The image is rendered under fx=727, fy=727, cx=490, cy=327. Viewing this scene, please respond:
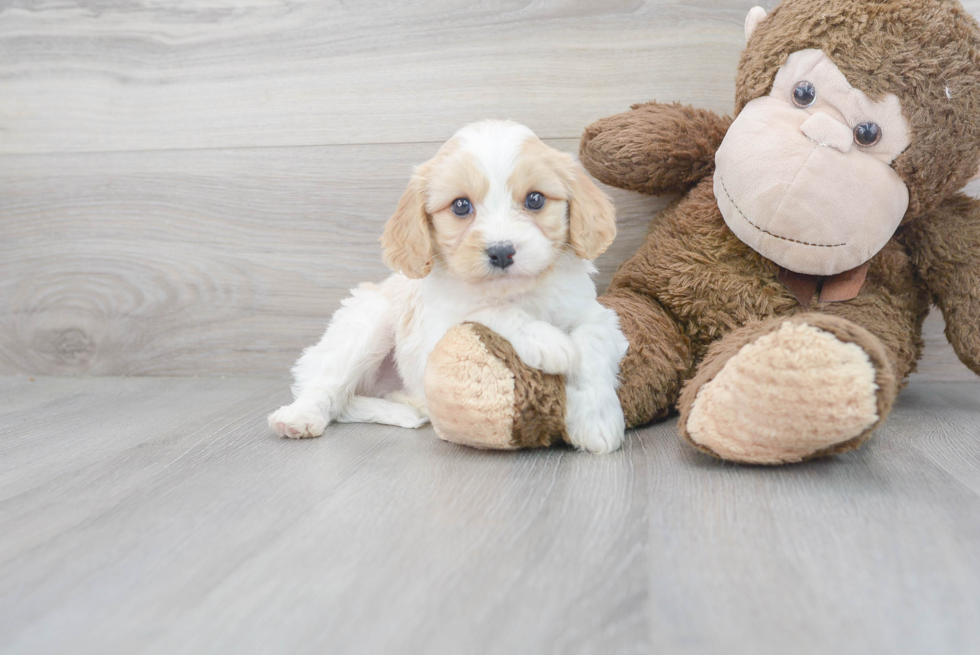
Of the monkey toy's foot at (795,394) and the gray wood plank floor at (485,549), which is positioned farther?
the monkey toy's foot at (795,394)

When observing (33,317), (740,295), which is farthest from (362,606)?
(33,317)

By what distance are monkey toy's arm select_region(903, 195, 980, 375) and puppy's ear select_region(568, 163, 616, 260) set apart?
0.66m

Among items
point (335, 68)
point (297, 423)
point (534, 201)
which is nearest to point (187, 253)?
point (335, 68)

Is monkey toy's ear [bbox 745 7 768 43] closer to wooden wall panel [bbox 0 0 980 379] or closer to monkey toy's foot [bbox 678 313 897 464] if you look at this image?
wooden wall panel [bbox 0 0 980 379]

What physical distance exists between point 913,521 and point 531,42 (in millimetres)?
1338

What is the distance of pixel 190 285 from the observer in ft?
6.65

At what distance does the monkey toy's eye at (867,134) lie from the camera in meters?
1.26

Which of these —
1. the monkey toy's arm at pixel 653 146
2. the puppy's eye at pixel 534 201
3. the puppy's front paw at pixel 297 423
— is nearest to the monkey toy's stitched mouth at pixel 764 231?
the monkey toy's arm at pixel 653 146

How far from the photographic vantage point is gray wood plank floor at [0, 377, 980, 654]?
697mm

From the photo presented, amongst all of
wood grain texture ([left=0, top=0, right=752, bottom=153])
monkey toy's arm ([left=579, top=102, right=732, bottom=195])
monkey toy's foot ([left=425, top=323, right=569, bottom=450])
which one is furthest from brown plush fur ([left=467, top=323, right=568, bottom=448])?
wood grain texture ([left=0, top=0, right=752, bottom=153])

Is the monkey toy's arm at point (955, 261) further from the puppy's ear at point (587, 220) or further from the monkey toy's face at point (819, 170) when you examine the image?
the puppy's ear at point (587, 220)

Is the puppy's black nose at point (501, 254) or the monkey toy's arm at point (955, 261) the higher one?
the puppy's black nose at point (501, 254)

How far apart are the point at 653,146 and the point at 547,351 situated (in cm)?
56

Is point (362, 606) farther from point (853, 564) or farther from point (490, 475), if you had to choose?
point (853, 564)
